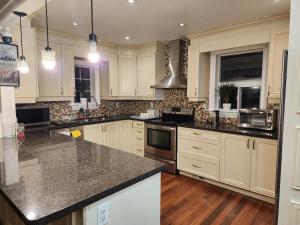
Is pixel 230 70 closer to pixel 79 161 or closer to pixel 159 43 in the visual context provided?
pixel 159 43

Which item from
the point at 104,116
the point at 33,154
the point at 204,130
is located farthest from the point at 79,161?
the point at 104,116

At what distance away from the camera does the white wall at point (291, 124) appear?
142cm

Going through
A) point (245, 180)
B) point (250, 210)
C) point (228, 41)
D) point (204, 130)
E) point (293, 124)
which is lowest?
point (250, 210)

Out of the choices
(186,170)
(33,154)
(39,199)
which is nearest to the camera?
(39,199)

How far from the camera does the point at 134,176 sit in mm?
1193

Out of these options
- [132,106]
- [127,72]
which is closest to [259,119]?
[127,72]

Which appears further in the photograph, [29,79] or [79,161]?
[29,79]

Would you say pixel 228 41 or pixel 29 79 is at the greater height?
pixel 228 41

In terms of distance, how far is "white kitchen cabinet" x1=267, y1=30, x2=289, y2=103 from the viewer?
2.59 metres

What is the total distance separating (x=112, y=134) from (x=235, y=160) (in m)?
2.31

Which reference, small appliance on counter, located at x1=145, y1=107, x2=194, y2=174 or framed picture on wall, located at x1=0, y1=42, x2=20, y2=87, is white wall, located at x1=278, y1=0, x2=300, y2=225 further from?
framed picture on wall, located at x1=0, y1=42, x2=20, y2=87

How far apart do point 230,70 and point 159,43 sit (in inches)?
59.0

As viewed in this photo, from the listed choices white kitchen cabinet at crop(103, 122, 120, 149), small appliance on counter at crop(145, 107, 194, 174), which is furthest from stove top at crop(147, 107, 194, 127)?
white kitchen cabinet at crop(103, 122, 120, 149)

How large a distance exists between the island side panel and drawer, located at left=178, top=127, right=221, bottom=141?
184 centimetres
